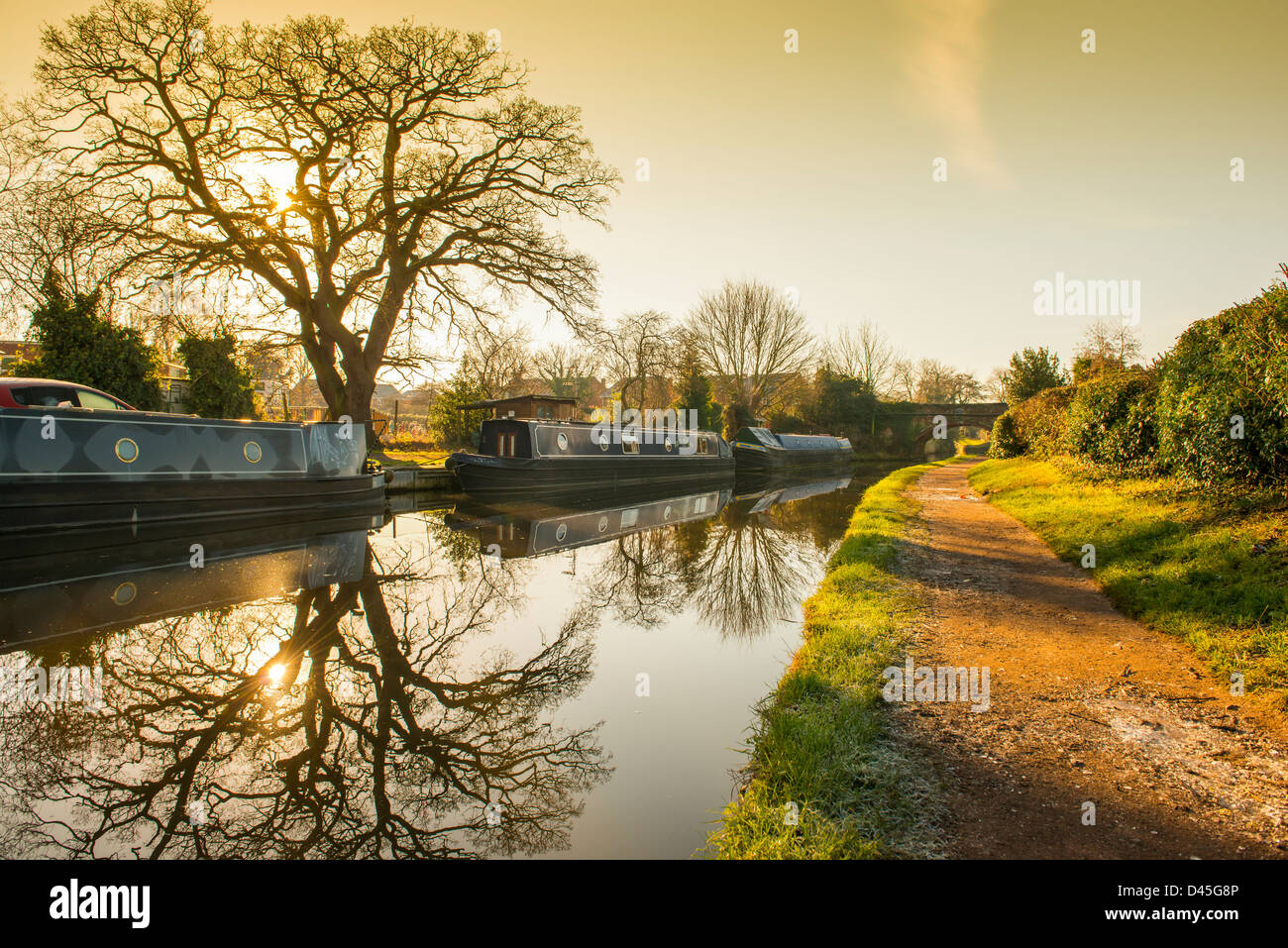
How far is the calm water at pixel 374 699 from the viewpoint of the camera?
7.69ft

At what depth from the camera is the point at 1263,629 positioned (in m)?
3.70

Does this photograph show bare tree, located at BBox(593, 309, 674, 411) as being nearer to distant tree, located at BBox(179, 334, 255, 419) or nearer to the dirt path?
distant tree, located at BBox(179, 334, 255, 419)

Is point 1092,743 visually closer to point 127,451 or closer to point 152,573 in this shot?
point 152,573

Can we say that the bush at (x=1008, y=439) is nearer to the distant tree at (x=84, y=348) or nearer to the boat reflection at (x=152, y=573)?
the boat reflection at (x=152, y=573)

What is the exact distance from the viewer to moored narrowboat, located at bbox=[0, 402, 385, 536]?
24.5 feet

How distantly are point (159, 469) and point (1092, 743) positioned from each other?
10.9m

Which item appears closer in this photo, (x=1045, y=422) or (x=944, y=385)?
(x=1045, y=422)

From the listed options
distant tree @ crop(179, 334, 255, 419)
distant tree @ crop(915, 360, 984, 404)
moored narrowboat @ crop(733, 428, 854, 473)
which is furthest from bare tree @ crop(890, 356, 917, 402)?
distant tree @ crop(179, 334, 255, 419)

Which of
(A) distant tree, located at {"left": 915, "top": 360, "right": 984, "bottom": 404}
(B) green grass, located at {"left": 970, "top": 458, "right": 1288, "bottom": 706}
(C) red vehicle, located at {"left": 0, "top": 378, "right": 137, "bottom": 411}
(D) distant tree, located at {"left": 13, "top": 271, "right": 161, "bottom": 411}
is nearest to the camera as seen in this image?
(B) green grass, located at {"left": 970, "top": 458, "right": 1288, "bottom": 706}

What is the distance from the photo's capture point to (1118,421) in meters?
9.55

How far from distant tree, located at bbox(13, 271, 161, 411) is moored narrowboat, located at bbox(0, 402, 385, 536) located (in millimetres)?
4215

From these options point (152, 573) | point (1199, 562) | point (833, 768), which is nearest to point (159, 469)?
point (152, 573)

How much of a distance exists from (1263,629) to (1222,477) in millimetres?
3326
